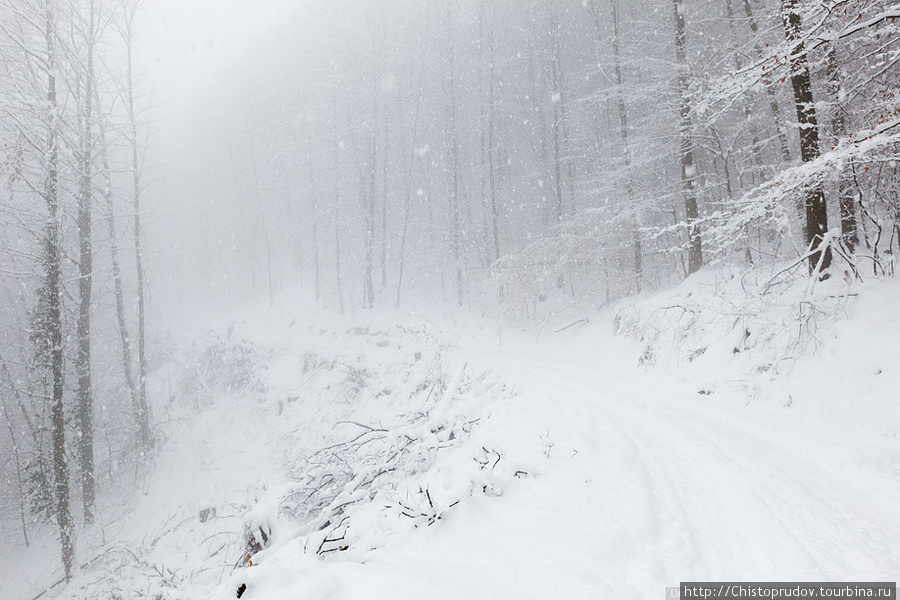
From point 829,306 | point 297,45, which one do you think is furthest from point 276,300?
point 829,306

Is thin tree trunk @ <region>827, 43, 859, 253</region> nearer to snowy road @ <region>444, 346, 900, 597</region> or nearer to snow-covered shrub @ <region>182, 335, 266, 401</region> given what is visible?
snowy road @ <region>444, 346, 900, 597</region>

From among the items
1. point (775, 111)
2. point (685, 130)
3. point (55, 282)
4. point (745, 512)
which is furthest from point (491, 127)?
point (745, 512)

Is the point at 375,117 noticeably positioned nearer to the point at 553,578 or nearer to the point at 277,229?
the point at 277,229

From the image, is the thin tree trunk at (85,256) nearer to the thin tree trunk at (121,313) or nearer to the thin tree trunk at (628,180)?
the thin tree trunk at (121,313)

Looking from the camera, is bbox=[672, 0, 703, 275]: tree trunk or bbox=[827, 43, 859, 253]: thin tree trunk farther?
bbox=[672, 0, 703, 275]: tree trunk

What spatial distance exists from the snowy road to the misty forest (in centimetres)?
4

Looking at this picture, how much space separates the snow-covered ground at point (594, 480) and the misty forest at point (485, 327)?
0.15 feet

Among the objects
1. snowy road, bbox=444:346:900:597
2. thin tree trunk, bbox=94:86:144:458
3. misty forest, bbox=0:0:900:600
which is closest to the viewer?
snowy road, bbox=444:346:900:597

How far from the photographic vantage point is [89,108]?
1326 centimetres

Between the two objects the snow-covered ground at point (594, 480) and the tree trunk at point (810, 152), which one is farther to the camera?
the tree trunk at point (810, 152)

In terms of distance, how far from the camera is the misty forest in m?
3.59

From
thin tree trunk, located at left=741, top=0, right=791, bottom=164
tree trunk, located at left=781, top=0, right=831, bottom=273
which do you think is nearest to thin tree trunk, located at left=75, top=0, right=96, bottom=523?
tree trunk, located at left=781, top=0, right=831, bottom=273

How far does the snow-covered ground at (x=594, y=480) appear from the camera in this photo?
2.75 m

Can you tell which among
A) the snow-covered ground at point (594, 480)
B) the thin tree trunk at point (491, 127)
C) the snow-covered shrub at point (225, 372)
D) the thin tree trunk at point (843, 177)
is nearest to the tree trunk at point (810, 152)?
the thin tree trunk at point (843, 177)
